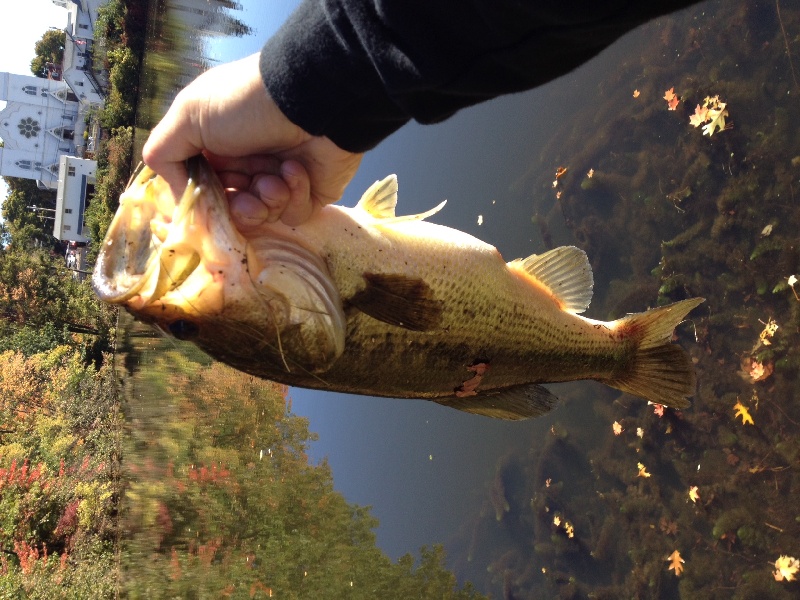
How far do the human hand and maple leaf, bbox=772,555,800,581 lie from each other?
12.1 feet

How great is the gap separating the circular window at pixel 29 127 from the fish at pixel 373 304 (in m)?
40.8

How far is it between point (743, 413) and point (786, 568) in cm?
96

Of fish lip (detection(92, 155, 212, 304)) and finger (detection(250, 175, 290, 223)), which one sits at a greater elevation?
finger (detection(250, 175, 290, 223))

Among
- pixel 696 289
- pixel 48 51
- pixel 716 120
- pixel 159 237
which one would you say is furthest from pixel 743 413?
pixel 48 51

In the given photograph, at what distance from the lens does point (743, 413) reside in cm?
354

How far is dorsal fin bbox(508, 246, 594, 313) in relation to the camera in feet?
7.81

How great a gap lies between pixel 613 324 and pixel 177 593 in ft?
19.7

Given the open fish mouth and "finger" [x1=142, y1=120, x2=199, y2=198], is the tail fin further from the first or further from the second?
"finger" [x1=142, y1=120, x2=199, y2=198]

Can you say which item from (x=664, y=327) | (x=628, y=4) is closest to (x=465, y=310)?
(x=664, y=327)

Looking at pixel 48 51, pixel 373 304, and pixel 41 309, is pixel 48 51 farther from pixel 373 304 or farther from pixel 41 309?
pixel 373 304

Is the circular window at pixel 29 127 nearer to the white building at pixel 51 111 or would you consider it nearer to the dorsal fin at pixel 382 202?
the white building at pixel 51 111

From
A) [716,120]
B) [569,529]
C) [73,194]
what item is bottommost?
[569,529]

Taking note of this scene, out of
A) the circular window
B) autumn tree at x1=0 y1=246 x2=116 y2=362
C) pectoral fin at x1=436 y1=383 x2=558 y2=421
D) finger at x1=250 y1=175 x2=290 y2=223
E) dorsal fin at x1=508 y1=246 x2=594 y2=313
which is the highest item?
the circular window

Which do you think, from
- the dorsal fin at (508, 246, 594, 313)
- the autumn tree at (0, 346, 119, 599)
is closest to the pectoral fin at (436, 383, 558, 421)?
the dorsal fin at (508, 246, 594, 313)
